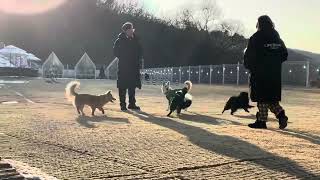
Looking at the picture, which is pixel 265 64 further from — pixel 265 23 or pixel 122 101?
pixel 122 101

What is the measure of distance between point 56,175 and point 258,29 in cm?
493

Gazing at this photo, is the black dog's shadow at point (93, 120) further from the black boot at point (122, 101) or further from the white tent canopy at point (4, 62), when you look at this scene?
the white tent canopy at point (4, 62)

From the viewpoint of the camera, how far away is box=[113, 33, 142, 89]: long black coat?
12.7 meters

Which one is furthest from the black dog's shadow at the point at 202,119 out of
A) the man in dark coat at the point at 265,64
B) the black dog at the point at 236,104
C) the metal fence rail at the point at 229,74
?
the metal fence rail at the point at 229,74

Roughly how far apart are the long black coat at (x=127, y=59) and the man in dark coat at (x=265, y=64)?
4.05 metres

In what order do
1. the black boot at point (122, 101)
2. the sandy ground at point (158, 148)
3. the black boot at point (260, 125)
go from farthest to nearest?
1. the black boot at point (122, 101)
2. the black boot at point (260, 125)
3. the sandy ground at point (158, 148)

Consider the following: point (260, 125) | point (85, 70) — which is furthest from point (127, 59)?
point (85, 70)

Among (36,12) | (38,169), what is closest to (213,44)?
(36,12)

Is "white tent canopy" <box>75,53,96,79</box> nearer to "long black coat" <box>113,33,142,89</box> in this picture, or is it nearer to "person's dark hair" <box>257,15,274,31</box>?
"long black coat" <box>113,33,142,89</box>

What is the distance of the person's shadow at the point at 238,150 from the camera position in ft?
17.9

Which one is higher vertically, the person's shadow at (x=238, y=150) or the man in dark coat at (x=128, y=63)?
the man in dark coat at (x=128, y=63)

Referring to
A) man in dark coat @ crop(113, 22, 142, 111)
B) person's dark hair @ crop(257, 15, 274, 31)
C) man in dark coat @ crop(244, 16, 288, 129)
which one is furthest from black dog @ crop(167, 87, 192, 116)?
person's dark hair @ crop(257, 15, 274, 31)

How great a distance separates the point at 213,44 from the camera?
8994 centimetres

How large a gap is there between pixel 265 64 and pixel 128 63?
173 inches
